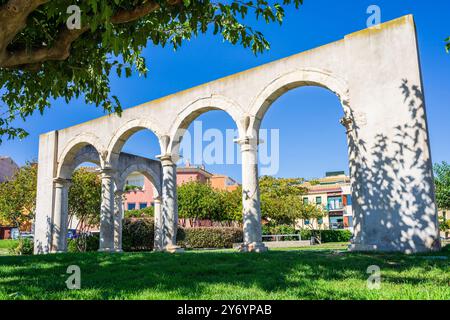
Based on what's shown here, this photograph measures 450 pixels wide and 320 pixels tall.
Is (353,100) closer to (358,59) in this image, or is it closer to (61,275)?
(358,59)

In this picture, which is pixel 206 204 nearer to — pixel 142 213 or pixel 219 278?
pixel 142 213

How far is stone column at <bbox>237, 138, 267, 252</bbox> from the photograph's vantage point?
437 inches

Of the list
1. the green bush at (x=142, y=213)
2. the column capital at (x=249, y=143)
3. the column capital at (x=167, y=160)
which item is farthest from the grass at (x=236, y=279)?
the green bush at (x=142, y=213)

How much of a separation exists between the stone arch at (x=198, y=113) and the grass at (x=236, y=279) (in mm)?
5136

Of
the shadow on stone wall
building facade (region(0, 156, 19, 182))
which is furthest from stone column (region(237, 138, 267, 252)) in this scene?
building facade (region(0, 156, 19, 182))

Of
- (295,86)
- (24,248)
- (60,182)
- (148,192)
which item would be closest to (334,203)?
(148,192)

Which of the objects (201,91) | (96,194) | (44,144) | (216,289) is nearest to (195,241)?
(96,194)

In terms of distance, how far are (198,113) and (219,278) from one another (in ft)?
27.9

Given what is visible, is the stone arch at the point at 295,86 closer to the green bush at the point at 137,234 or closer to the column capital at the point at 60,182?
the column capital at the point at 60,182

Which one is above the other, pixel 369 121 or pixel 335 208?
pixel 369 121

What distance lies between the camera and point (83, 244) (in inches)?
786

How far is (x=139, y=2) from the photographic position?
5258 millimetres
